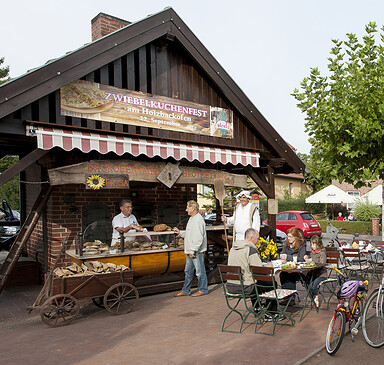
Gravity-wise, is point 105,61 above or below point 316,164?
above

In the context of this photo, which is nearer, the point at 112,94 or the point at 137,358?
the point at 137,358

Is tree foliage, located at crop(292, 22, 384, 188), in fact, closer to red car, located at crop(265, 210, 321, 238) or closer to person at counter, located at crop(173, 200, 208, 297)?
person at counter, located at crop(173, 200, 208, 297)

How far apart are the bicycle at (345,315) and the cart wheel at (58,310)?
12.4ft

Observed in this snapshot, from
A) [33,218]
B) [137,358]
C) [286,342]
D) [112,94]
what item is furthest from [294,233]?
[33,218]

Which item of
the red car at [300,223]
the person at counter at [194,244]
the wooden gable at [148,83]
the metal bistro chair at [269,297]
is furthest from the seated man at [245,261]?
the red car at [300,223]

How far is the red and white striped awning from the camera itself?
6711 millimetres

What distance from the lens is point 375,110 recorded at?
30.0ft

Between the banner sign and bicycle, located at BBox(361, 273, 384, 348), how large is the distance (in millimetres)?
4715

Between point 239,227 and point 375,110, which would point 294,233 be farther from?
point 375,110

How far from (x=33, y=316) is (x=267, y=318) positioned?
3868 millimetres

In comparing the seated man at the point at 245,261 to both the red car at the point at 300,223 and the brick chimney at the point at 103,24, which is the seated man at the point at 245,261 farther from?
the red car at the point at 300,223

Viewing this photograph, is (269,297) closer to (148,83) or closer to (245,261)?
(245,261)

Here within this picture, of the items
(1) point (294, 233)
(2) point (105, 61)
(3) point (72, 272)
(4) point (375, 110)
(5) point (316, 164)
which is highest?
(2) point (105, 61)

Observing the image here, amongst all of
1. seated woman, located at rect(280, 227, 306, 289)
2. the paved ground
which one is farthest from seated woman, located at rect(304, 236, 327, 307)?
the paved ground
